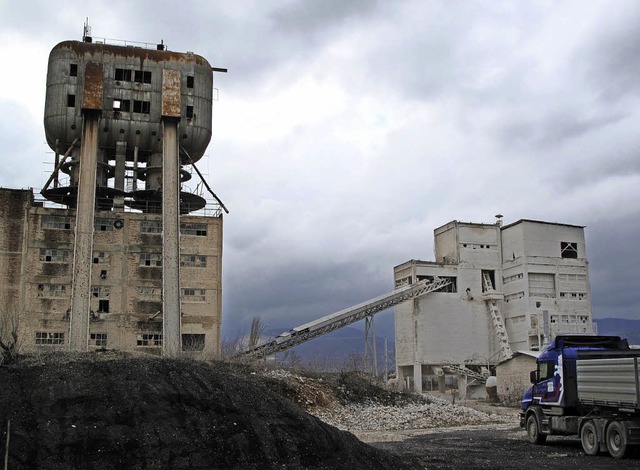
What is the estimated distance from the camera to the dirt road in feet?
57.1

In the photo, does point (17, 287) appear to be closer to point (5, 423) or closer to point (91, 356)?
point (91, 356)

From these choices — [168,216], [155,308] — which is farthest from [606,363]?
[155,308]

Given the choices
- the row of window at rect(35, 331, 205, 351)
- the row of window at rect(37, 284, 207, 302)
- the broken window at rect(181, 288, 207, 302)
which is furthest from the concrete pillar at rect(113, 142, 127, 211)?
the row of window at rect(35, 331, 205, 351)

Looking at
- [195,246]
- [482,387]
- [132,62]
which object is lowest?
[482,387]

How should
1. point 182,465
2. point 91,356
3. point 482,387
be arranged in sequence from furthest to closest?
point 482,387, point 91,356, point 182,465

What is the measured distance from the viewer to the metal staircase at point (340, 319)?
47906 millimetres

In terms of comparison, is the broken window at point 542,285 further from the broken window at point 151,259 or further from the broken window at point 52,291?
the broken window at point 52,291

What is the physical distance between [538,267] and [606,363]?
142 feet

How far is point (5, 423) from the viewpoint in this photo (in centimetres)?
1337

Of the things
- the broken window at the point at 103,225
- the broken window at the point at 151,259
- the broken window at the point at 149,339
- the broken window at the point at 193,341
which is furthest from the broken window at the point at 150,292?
the broken window at the point at 103,225

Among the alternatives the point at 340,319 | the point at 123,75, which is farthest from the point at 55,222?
the point at 340,319

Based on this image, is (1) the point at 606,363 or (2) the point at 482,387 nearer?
(1) the point at 606,363

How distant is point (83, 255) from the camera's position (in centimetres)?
4522

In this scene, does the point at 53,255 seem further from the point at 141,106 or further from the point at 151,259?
the point at 141,106
